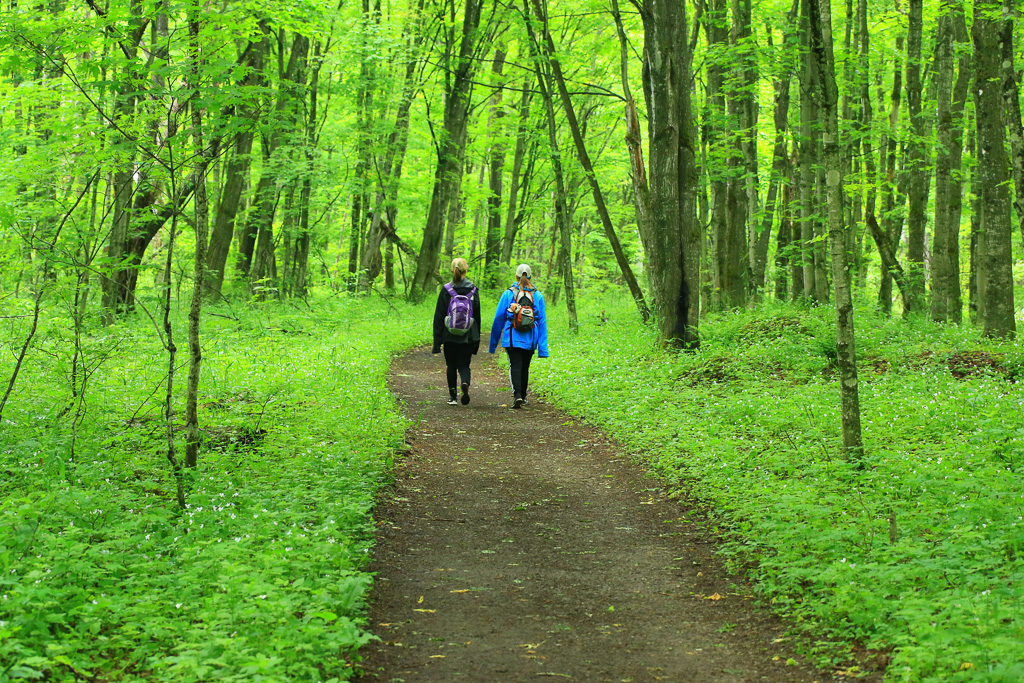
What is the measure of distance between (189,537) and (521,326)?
668 cm

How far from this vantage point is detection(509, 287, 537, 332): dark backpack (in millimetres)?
10906

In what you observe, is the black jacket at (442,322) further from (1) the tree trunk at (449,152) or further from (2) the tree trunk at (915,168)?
(1) the tree trunk at (449,152)

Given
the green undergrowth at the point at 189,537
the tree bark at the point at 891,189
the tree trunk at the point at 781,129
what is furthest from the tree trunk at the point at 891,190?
the green undergrowth at the point at 189,537

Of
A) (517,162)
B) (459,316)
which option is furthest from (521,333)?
(517,162)

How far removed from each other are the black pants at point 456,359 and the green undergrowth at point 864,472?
1.61 meters

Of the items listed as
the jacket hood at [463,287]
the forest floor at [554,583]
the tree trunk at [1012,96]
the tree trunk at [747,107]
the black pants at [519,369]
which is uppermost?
the tree trunk at [747,107]

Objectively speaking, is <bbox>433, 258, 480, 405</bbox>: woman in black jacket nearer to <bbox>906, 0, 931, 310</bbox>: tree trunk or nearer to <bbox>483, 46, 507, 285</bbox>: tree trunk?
<bbox>906, 0, 931, 310</bbox>: tree trunk

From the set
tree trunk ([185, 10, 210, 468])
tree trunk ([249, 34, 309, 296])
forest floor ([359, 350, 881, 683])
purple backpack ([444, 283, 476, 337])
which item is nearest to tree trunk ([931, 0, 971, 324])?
purple backpack ([444, 283, 476, 337])

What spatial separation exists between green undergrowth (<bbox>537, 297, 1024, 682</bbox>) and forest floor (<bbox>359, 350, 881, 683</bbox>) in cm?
31

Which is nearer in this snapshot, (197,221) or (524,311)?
(197,221)

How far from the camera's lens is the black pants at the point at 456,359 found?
1112 centimetres

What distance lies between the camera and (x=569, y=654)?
3979 millimetres

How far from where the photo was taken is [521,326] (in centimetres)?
1090

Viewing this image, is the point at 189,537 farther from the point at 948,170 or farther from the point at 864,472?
the point at 948,170
